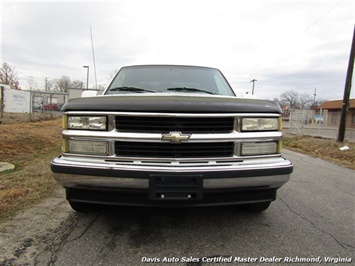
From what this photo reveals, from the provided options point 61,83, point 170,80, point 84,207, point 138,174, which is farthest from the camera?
point 61,83

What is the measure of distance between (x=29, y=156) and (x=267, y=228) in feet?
17.8

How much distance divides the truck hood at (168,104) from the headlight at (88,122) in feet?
0.26

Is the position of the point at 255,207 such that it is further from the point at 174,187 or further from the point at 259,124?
the point at 174,187

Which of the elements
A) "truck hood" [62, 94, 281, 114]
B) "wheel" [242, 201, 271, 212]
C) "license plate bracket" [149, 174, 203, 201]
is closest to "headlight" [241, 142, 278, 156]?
"truck hood" [62, 94, 281, 114]

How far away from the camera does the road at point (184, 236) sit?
7.17 feet

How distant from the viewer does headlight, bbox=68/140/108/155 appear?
7.43 ft

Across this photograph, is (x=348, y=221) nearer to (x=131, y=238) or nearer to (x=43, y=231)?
(x=131, y=238)

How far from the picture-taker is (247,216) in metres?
3.03

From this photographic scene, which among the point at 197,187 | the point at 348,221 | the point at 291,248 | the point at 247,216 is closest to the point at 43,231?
the point at 197,187

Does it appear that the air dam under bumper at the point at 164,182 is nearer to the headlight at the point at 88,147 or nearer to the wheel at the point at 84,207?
the headlight at the point at 88,147

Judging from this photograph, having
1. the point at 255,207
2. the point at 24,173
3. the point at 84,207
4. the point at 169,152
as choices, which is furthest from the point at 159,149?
the point at 24,173

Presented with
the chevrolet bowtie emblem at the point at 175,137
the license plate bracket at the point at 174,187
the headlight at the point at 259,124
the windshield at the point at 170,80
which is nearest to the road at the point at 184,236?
the license plate bracket at the point at 174,187

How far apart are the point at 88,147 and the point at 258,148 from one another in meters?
1.55

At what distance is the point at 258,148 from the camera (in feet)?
7.90
